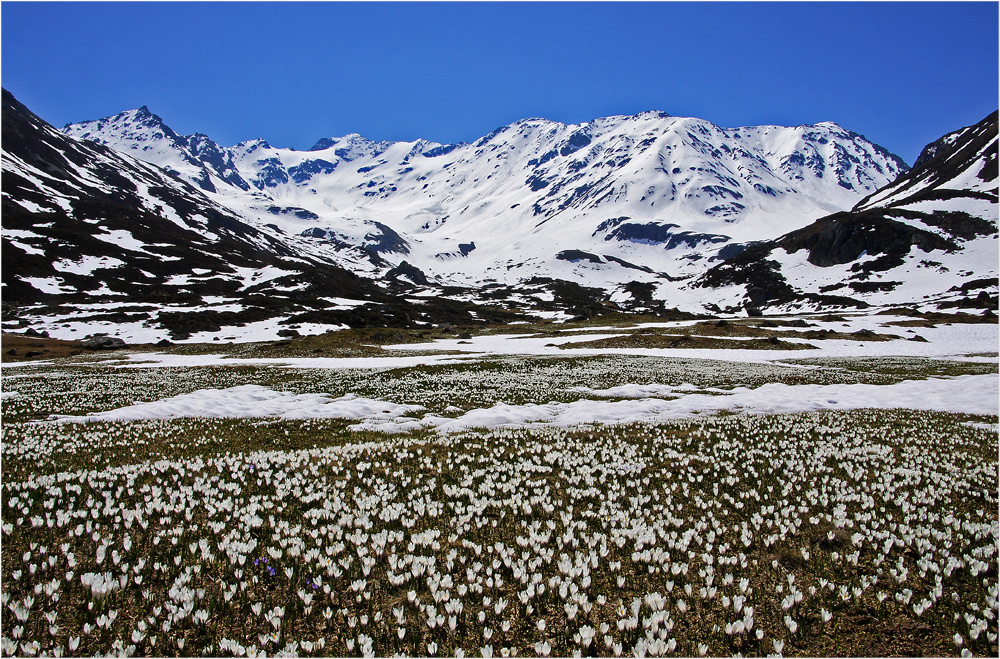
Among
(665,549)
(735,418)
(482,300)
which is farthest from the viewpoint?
(482,300)

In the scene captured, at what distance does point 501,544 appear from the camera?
7129mm

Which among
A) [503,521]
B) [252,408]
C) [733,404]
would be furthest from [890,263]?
[503,521]

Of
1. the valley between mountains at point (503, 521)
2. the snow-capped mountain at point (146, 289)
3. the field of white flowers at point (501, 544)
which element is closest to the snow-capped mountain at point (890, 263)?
the snow-capped mountain at point (146, 289)

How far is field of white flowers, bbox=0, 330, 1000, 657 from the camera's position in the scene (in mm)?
5414

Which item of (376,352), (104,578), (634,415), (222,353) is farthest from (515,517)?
(222,353)

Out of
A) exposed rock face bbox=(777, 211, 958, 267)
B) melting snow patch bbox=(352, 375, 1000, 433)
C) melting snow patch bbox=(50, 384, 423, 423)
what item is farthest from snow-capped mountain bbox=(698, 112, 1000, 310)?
melting snow patch bbox=(50, 384, 423, 423)

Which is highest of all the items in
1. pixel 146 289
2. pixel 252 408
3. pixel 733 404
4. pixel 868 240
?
pixel 868 240

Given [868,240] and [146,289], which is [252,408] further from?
[868,240]

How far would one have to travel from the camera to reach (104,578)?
6.11 meters

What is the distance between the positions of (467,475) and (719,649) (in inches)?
247

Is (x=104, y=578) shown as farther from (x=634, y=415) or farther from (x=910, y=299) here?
(x=910, y=299)

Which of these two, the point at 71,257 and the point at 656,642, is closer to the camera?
the point at 656,642

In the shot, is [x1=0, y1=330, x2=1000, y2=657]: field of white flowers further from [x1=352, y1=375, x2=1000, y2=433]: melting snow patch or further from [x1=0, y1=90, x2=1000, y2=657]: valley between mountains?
[x1=352, y1=375, x2=1000, y2=433]: melting snow patch

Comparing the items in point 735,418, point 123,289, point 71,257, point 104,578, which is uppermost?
point 71,257
